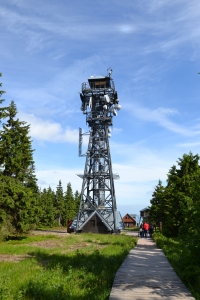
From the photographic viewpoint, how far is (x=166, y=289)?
8164 mm

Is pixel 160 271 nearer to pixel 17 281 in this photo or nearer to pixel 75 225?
pixel 17 281

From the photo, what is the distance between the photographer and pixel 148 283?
8.85 metres

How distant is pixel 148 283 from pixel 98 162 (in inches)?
1310

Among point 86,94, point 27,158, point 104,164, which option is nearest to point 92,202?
point 104,164

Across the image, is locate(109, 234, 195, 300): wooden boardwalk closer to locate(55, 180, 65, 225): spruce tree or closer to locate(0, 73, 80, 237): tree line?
locate(0, 73, 80, 237): tree line

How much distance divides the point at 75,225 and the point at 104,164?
9.64 metres

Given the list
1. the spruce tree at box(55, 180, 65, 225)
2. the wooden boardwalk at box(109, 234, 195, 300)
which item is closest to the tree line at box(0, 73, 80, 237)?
the wooden boardwalk at box(109, 234, 195, 300)

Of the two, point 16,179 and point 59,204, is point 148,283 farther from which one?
point 59,204

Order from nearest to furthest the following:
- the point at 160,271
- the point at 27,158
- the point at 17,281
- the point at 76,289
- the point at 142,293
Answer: the point at 142,293
the point at 76,289
the point at 17,281
the point at 160,271
the point at 27,158

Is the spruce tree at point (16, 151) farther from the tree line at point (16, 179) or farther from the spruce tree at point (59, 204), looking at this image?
the spruce tree at point (59, 204)

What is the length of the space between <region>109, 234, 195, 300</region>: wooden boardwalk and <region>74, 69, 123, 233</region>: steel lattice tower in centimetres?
2750

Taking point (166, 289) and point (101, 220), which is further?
point (101, 220)

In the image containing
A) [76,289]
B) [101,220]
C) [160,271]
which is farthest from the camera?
[101,220]

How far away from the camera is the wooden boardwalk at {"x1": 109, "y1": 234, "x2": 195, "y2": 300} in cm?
748
